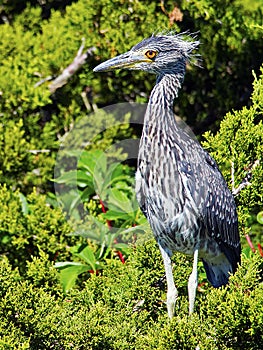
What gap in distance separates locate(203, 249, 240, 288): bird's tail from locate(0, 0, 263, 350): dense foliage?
10 cm

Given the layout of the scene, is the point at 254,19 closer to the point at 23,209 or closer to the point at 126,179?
the point at 126,179

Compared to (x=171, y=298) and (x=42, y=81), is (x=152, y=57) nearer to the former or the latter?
(x=171, y=298)

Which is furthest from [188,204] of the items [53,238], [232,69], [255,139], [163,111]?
[232,69]

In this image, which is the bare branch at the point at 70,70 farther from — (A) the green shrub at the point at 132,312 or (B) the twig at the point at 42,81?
(A) the green shrub at the point at 132,312

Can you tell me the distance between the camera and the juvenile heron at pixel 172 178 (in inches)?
139

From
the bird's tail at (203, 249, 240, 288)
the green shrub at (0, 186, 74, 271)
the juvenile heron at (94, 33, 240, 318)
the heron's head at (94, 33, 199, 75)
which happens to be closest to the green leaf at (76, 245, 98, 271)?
the green shrub at (0, 186, 74, 271)

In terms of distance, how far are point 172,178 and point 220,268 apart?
711 mm

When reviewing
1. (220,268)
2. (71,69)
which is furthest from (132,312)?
(71,69)

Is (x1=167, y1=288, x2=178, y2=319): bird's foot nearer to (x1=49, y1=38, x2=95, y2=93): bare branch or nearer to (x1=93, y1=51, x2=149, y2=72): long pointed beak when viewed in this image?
(x1=93, y1=51, x2=149, y2=72): long pointed beak

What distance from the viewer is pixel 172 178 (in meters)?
3.50

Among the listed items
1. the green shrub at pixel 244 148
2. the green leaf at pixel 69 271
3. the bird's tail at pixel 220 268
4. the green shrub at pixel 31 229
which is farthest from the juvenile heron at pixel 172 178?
the green shrub at pixel 31 229

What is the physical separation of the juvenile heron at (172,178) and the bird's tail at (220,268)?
18cm

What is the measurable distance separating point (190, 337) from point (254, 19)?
147 inches

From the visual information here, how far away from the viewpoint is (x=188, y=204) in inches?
139
